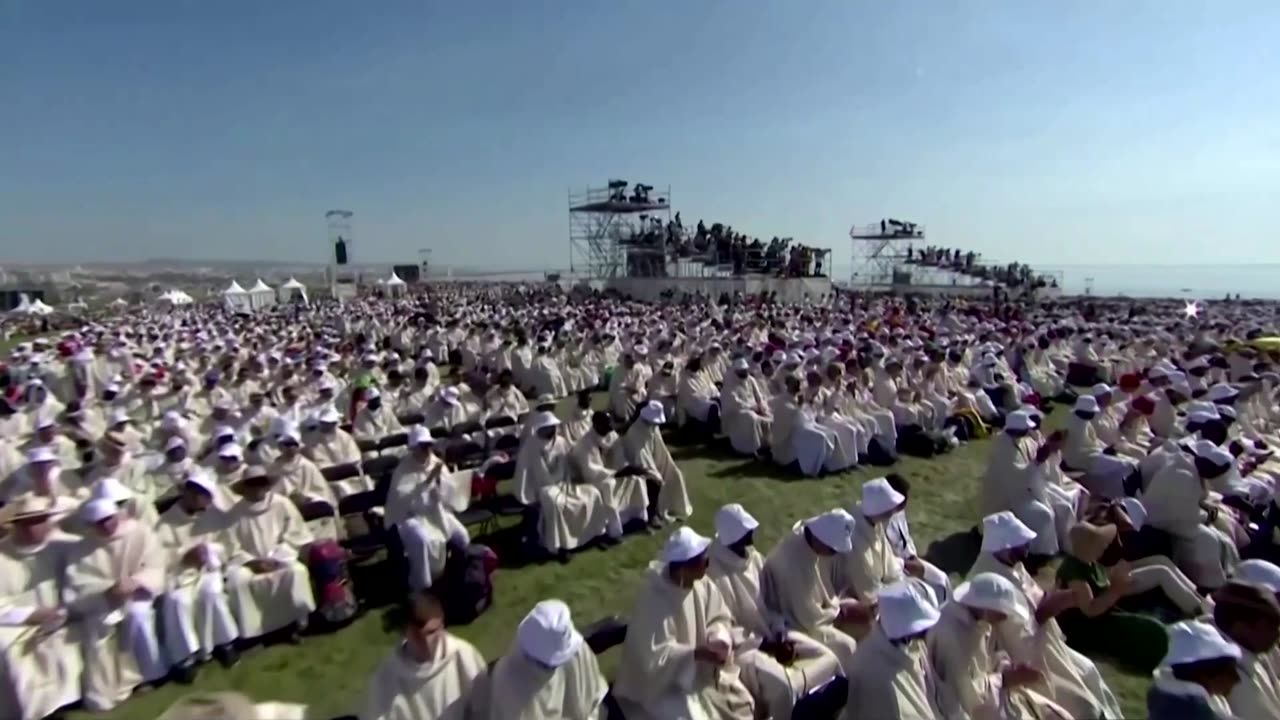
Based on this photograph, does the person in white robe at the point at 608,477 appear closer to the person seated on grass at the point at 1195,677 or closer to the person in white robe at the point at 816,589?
the person in white robe at the point at 816,589

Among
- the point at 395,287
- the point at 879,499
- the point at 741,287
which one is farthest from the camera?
the point at 395,287

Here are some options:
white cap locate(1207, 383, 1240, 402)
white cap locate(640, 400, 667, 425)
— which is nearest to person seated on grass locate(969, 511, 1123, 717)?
white cap locate(640, 400, 667, 425)

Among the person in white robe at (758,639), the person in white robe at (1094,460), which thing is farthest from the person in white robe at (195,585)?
the person in white robe at (1094,460)

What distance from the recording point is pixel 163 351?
17.1 metres

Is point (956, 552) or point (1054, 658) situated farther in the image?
point (956, 552)

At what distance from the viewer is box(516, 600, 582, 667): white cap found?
3.23 m

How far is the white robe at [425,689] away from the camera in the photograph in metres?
3.35

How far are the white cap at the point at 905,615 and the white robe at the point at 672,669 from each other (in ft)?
2.68

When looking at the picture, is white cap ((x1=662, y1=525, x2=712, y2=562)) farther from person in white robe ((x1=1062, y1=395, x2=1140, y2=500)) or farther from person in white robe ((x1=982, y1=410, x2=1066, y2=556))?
person in white robe ((x1=1062, y1=395, x2=1140, y2=500))

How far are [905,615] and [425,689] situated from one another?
2148 millimetres

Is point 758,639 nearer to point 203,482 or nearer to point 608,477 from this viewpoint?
point 608,477

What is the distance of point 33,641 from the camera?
14.3ft

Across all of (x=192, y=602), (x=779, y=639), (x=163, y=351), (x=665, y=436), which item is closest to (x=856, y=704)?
(x=779, y=639)

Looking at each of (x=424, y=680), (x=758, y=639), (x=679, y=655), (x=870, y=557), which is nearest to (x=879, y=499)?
(x=870, y=557)
